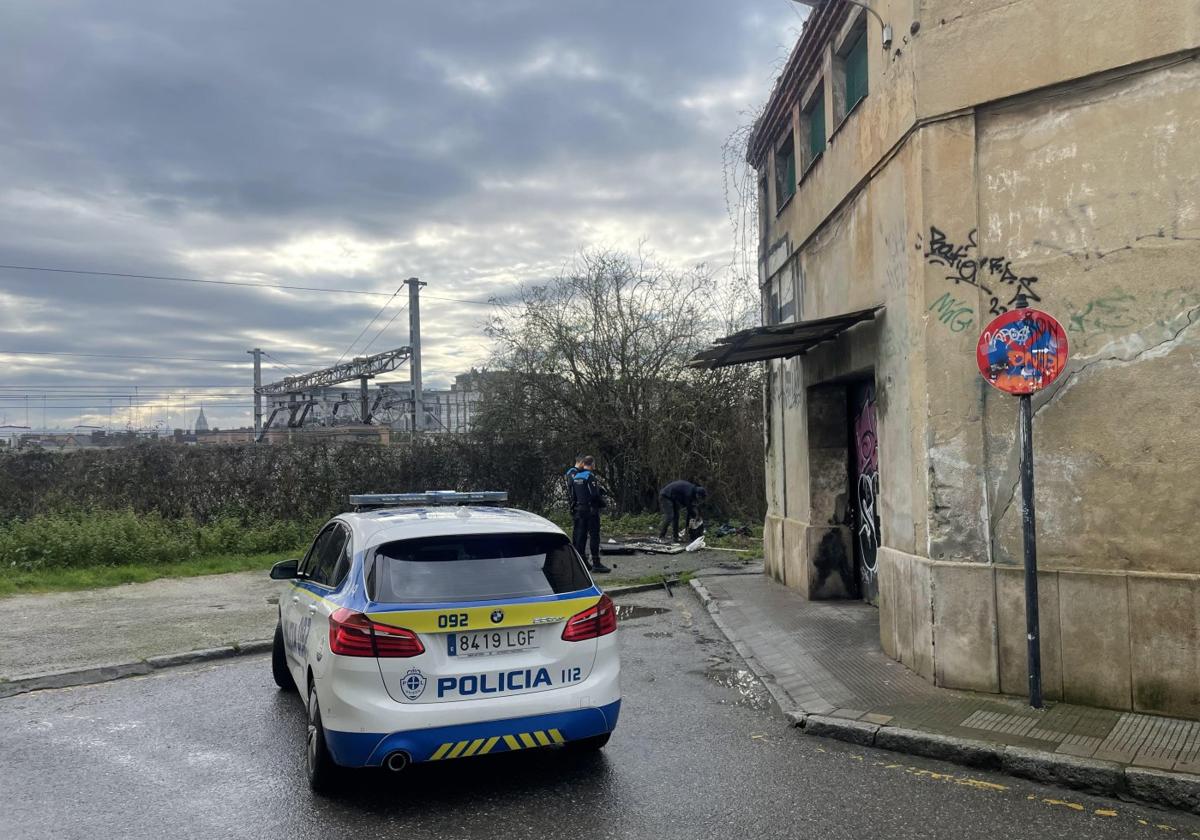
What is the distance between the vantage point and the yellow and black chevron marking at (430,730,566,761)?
4.51 m

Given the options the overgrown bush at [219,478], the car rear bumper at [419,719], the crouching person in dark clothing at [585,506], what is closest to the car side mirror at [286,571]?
the car rear bumper at [419,719]

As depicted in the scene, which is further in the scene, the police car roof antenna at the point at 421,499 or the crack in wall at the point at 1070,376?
the police car roof antenna at the point at 421,499

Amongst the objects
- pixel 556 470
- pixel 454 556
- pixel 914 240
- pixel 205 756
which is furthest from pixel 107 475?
pixel 914 240

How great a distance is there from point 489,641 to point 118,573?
10.8m

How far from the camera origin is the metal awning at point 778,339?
7.96 meters

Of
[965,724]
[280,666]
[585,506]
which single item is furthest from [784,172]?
[280,666]

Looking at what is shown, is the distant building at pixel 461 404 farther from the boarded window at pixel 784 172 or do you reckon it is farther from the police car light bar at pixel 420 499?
the police car light bar at pixel 420 499

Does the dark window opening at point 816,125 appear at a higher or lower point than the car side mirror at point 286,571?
higher

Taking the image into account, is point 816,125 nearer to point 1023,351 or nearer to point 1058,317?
point 1058,317

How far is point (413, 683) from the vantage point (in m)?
4.50

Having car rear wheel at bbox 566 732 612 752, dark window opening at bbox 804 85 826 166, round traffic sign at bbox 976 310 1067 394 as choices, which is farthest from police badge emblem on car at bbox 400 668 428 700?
dark window opening at bbox 804 85 826 166

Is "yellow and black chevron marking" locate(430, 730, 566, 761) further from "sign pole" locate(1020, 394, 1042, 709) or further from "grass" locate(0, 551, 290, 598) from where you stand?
"grass" locate(0, 551, 290, 598)

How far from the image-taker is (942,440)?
21.7 ft

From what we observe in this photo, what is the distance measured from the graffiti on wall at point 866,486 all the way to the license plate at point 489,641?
570 cm
